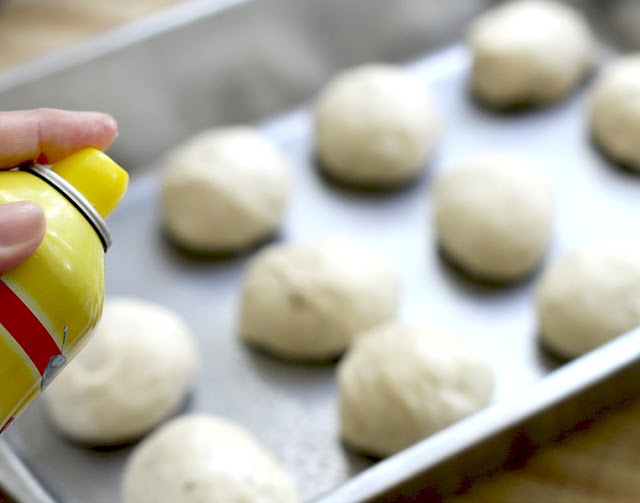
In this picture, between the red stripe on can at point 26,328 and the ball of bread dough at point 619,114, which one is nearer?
the red stripe on can at point 26,328

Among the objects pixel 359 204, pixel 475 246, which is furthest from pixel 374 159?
pixel 475 246

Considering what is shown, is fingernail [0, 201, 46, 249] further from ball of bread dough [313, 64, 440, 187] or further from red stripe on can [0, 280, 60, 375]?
ball of bread dough [313, 64, 440, 187]

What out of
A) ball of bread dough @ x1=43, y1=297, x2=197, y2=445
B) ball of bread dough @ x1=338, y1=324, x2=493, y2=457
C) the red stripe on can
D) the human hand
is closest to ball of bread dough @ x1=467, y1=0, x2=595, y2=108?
A: ball of bread dough @ x1=338, y1=324, x2=493, y2=457

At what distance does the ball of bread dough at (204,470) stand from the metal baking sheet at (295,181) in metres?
0.10

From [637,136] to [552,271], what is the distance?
363mm

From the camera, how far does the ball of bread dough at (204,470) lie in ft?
3.16

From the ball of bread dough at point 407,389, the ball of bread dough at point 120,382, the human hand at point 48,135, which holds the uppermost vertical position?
the human hand at point 48,135

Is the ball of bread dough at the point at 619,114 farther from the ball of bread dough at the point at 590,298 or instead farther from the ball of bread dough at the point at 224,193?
the ball of bread dough at the point at 224,193

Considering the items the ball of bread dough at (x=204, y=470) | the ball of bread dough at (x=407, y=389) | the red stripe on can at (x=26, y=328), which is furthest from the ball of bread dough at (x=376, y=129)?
the red stripe on can at (x=26, y=328)

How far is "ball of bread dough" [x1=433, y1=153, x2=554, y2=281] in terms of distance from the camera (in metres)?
1.29

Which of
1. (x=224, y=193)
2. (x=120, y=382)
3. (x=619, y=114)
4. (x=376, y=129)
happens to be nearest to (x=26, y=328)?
(x=120, y=382)

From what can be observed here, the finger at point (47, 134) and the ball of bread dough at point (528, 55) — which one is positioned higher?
the finger at point (47, 134)

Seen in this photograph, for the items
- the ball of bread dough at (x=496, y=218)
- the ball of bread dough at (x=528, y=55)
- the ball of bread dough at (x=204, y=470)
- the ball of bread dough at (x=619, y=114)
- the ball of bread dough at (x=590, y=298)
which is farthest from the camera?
the ball of bread dough at (x=528, y=55)

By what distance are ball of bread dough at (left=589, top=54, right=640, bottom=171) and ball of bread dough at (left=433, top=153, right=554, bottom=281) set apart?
0.61ft
